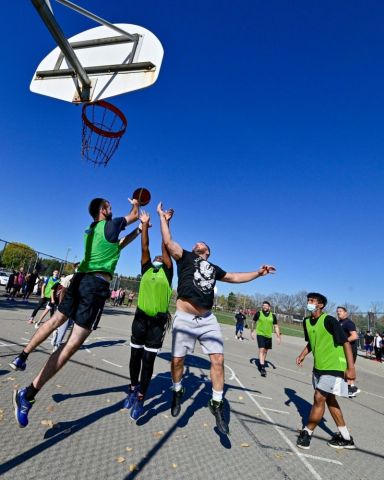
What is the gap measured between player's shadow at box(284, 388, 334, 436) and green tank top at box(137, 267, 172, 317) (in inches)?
113

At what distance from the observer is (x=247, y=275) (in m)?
4.64

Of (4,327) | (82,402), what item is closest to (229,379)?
(82,402)

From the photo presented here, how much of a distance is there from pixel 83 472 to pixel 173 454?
0.97m

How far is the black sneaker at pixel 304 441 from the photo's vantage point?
4.08 meters

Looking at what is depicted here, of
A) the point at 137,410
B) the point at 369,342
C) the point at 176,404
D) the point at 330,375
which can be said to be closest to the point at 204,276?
the point at 176,404

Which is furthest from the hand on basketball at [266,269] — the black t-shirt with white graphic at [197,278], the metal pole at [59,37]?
the metal pole at [59,37]

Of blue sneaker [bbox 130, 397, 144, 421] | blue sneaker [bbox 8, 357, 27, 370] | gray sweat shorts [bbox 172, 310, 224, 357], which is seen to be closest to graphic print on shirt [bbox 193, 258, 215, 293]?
gray sweat shorts [bbox 172, 310, 224, 357]

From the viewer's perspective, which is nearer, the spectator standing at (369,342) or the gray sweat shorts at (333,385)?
the gray sweat shorts at (333,385)

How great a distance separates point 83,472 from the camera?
2.68m

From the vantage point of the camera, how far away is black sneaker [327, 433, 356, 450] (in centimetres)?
435

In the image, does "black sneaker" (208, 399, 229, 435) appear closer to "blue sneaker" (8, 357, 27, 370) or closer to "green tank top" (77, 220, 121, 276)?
"green tank top" (77, 220, 121, 276)

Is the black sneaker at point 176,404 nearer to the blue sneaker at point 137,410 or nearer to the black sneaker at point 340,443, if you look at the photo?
the blue sneaker at point 137,410

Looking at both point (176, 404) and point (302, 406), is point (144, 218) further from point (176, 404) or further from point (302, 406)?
point (302, 406)

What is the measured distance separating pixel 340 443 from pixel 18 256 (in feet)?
88.1
